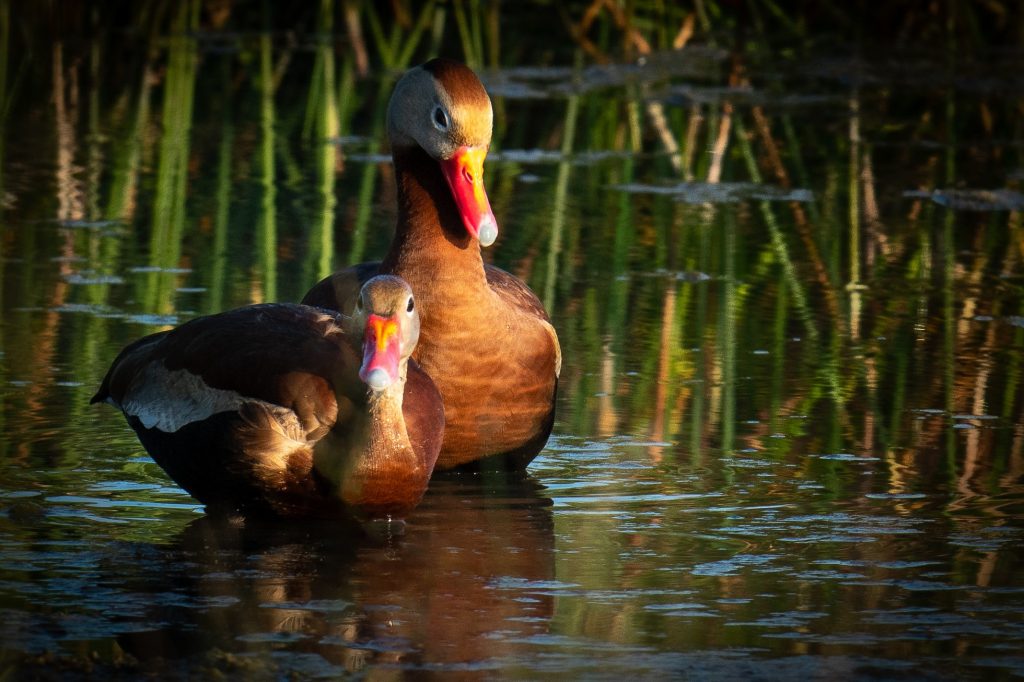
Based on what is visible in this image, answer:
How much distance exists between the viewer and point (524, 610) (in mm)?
4359

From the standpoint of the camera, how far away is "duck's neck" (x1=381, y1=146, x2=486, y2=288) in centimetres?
583

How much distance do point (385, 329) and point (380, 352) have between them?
0.24 feet

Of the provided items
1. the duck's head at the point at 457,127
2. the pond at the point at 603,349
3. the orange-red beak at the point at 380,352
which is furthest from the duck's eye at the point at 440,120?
the orange-red beak at the point at 380,352

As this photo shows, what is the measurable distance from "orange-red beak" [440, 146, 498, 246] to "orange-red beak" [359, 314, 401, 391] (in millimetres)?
916

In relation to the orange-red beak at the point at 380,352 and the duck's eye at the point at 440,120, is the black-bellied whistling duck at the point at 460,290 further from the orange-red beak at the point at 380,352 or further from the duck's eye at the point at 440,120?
the orange-red beak at the point at 380,352

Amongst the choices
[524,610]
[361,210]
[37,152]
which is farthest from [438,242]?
[37,152]

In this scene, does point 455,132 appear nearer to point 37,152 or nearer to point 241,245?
point 241,245

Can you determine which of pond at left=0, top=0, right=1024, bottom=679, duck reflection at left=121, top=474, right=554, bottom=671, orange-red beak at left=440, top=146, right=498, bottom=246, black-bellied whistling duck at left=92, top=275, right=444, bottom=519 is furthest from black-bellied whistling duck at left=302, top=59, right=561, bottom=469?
black-bellied whistling duck at left=92, top=275, right=444, bottom=519

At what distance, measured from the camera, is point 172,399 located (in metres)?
5.22

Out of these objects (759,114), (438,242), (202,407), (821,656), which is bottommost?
(821,656)

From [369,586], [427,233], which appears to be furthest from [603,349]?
[369,586]

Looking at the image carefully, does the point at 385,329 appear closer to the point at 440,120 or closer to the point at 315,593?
the point at 315,593

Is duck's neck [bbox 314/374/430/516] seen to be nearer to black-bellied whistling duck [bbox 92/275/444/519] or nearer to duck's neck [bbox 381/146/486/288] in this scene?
black-bellied whistling duck [bbox 92/275/444/519]

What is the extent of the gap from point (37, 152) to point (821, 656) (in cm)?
772
